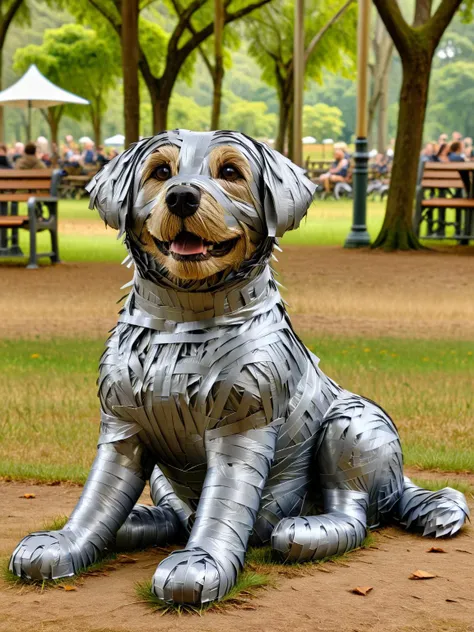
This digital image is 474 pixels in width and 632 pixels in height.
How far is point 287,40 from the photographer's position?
1903 inches

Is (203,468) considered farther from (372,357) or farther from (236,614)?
(372,357)

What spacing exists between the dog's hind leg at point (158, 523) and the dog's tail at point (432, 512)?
853 millimetres

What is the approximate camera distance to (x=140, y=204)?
3584 millimetres

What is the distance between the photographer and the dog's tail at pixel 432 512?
14.0 ft

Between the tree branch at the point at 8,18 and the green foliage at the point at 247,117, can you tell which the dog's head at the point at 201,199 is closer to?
the tree branch at the point at 8,18

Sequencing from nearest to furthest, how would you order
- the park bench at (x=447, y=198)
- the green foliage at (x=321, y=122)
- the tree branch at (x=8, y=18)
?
1. the park bench at (x=447, y=198)
2. the tree branch at (x=8, y=18)
3. the green foliage at (x=321, y=122)

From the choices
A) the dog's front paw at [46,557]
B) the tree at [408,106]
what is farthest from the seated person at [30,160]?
the dog's front paw at [46,557]

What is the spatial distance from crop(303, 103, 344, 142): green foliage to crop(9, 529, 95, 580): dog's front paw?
103m

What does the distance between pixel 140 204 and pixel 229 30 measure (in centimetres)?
4370

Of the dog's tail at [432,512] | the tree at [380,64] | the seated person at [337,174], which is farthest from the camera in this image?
the tree at [380,64]

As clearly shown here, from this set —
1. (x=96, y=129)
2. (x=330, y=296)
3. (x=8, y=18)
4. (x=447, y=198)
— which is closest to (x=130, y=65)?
(x=447, y=198)

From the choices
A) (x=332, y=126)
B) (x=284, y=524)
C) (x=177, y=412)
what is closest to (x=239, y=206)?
(x=177, y=412)

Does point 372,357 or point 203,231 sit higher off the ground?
point 203,231

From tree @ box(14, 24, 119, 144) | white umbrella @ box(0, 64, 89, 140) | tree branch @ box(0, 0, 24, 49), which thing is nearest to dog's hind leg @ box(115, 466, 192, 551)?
white umbrella @ box(0, 64, 89, 140)
